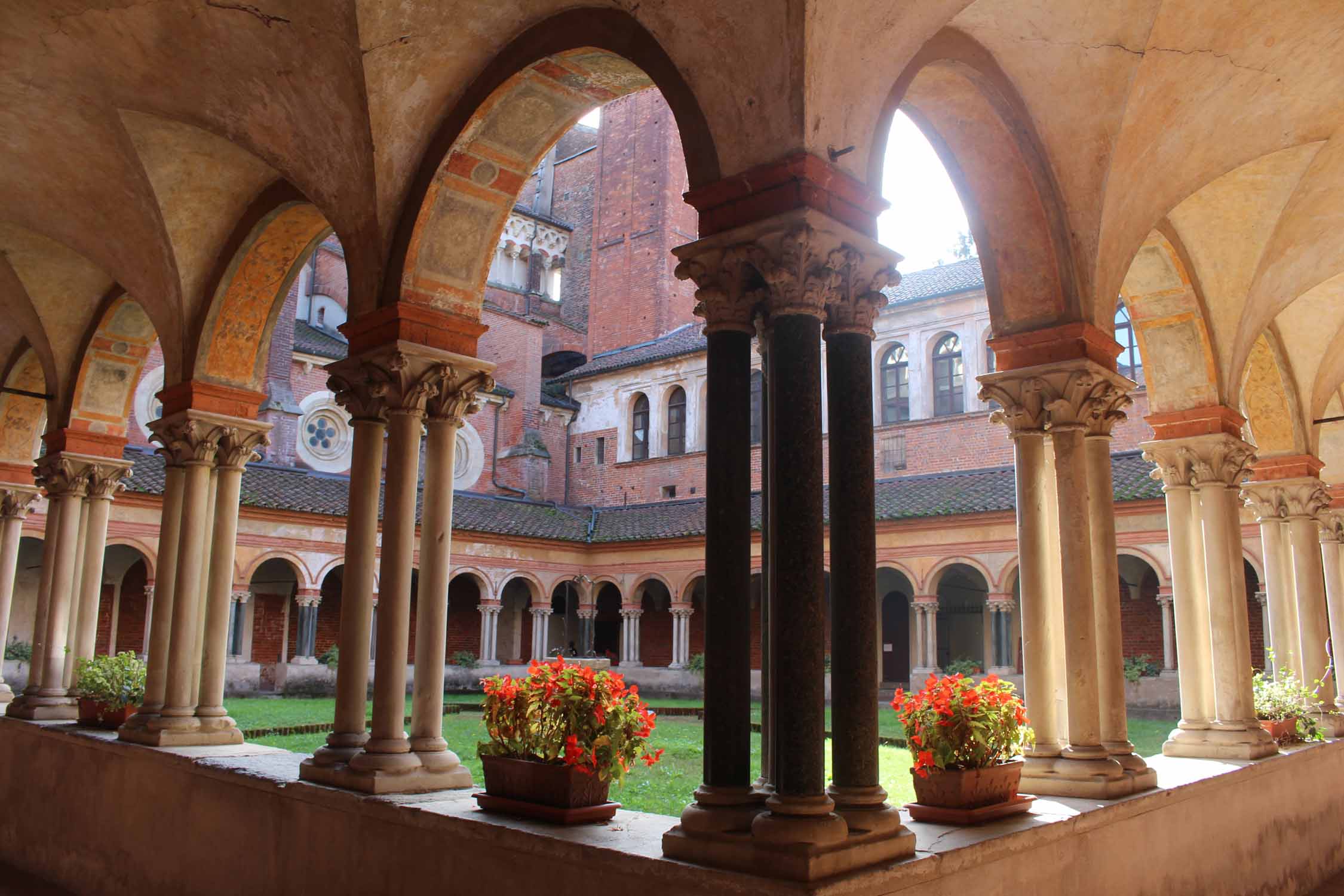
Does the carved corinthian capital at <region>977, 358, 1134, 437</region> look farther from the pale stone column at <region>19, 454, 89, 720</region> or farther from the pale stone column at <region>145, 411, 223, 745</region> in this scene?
the pale stone column at <region>19, 454, 89, 720</region>

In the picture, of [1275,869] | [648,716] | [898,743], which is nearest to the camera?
[648,716]

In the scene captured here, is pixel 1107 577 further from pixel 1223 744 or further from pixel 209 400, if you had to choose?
pixel 209 400

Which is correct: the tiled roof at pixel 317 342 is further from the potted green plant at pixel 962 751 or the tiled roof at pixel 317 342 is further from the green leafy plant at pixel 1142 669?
the potted green plant at pixel 962 751

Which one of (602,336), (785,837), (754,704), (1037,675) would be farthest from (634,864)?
(602,336)

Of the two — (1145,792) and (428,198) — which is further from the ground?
(428,198)

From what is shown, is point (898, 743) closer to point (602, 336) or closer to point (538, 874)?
point (538, 874)

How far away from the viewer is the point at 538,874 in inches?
163

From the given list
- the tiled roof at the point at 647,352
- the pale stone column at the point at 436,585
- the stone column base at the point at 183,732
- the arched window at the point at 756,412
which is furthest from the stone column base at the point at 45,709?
the tiled roof at the point at 647,352

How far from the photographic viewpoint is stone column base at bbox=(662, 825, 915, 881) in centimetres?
343

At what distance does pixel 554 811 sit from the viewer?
14.6 ft

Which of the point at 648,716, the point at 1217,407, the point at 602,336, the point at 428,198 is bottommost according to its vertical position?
the point at 648,716

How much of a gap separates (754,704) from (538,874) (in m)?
17.8

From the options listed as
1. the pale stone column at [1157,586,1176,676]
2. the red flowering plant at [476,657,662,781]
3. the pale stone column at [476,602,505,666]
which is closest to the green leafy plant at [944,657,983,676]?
the pale stone column at [1157,586,1176,676]

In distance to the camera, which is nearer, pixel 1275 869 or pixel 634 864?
pixel 634 864
